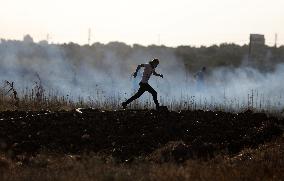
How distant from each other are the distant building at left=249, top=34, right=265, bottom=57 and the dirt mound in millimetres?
29883

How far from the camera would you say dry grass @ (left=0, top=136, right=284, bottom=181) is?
10.0 metres

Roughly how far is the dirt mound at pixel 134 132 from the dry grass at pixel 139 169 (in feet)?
3.18

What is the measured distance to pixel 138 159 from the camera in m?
13.3

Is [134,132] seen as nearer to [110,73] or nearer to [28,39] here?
[110,73]

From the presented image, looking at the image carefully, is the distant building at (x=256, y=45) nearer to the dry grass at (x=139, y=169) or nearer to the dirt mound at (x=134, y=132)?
the dirt mound at (x=134, y=132)

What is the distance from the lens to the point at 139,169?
36.2 feet

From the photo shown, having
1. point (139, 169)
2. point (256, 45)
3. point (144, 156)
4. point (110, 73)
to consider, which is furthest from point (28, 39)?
point (139, 169)

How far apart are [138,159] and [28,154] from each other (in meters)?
2.36

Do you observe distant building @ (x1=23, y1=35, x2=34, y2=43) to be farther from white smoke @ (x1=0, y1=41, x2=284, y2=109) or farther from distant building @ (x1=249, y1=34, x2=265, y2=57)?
distant building @ (x1=249, y1=34, x2=265, y2=57)

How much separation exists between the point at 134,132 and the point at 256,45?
127 ft

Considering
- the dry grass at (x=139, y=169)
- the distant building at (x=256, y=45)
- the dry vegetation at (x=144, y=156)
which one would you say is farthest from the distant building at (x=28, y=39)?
→ the dry grass at (x=139, y=169)

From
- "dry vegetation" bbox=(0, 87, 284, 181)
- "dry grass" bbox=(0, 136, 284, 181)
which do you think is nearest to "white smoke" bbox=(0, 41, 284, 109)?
"dry vegetation" bbox=(0, 87, 284, 181)

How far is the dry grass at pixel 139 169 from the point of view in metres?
10.0

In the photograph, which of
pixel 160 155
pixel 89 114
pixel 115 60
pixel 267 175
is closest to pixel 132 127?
pixel 89 114
